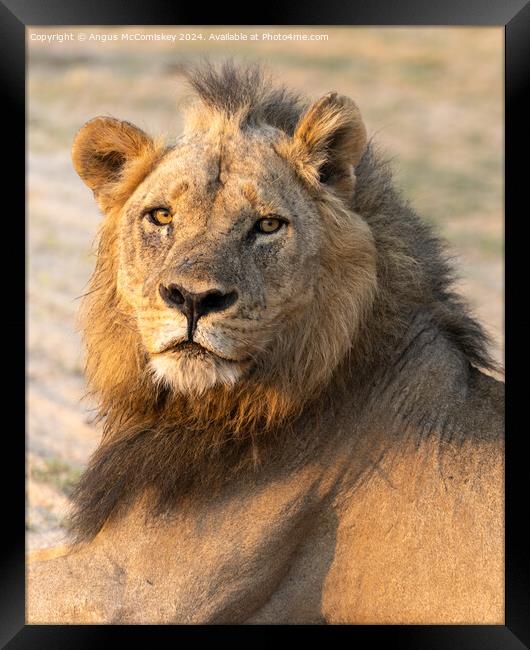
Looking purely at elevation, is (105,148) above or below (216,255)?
above

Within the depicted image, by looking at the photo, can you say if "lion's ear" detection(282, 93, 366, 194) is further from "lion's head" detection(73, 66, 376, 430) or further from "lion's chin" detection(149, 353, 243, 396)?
"lion's chin" detection(149, 353, 243, 396)

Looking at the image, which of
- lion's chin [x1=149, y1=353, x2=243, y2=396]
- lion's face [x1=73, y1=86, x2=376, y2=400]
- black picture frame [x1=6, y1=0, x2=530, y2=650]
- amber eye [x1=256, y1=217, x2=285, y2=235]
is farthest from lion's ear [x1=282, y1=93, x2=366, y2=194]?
lion's chin [x1=149, y1=353, x2=243, y2=396]

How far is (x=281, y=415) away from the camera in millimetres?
4633

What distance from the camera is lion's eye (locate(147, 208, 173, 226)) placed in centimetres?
456

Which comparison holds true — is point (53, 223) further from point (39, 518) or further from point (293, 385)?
point (293, 385)

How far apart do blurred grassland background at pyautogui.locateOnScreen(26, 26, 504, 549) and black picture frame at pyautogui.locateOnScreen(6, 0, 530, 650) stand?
2.05 ft

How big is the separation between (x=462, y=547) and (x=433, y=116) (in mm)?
16918

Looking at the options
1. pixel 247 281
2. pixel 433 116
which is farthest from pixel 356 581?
pixel 433 116

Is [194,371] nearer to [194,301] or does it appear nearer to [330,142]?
[194,301]

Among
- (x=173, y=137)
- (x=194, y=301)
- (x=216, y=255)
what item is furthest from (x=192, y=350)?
(x=173, y=137)

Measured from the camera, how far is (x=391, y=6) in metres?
4.71

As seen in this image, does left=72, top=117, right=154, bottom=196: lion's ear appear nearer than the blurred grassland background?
Yes

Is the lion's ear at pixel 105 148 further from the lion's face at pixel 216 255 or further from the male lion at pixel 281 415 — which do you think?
the lion's face at pixel 216 255
